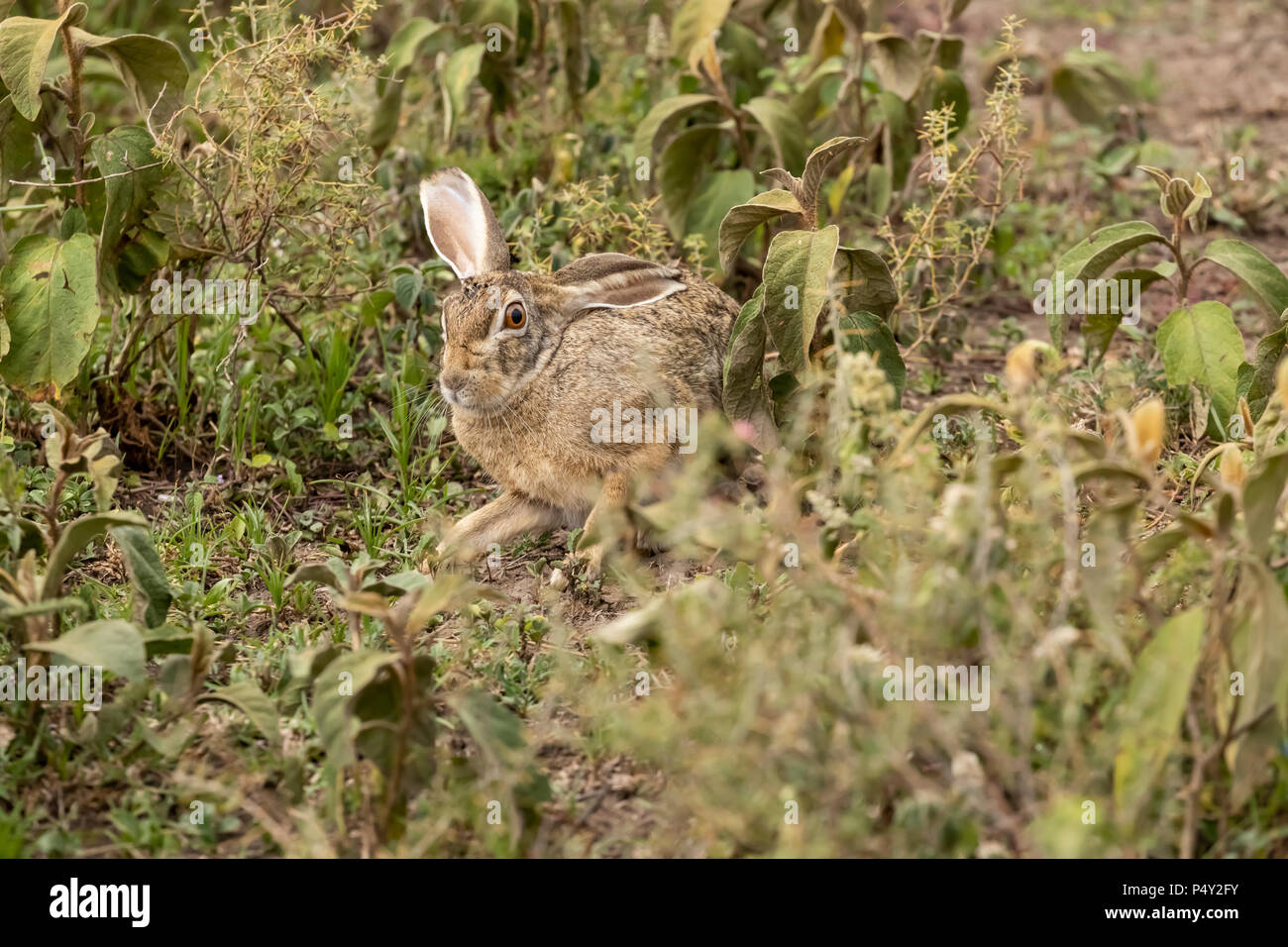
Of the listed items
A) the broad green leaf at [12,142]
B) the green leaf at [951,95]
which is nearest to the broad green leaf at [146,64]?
the broad green leaf at [12,142]

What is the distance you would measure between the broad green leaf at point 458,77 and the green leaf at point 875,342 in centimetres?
233

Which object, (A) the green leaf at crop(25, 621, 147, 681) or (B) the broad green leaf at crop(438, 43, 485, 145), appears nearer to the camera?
(A) the green leaf at crop(25, 621, 147, 681)

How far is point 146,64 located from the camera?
5.05m

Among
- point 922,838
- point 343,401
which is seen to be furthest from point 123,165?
point 922,838

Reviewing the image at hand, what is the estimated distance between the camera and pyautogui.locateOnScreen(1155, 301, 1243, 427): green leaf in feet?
16.9

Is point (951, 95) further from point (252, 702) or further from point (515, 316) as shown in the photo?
point (252, 702)

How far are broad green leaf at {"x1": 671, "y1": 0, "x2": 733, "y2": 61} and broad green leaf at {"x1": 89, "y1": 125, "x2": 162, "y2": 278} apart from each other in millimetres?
2571

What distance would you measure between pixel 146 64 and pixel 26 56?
0.42 metres

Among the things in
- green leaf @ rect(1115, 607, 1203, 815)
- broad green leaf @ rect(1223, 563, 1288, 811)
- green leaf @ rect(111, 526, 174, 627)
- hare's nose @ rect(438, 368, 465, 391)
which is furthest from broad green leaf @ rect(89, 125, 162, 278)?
broad green leaf @ rect(1223, 563, 1288, 811)

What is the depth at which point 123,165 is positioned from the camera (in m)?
5.11

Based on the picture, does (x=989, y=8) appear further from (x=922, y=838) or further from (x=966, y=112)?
(x=922, y=838)

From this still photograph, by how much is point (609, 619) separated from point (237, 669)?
128 centimetres

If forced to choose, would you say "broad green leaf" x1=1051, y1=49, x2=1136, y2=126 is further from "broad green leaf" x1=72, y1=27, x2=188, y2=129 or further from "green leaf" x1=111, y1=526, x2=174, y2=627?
"green leaf" x1=111, y1=526, x2=174, y2=627

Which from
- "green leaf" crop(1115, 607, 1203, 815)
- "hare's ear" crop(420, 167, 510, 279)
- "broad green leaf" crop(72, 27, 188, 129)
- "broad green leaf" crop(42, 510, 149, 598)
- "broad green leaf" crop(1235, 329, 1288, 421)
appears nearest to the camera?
"green leaf" crop(1115, 607, 1203, 815)
